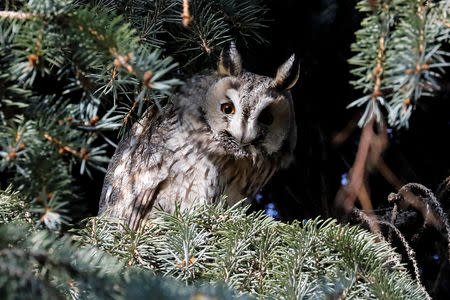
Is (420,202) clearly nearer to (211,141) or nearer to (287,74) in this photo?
(287,74)

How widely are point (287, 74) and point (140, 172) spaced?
59 centimetres

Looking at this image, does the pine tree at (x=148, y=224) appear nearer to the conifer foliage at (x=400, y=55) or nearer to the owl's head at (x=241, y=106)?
the conifer foliage at (x=400, y=55)

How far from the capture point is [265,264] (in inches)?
48.1

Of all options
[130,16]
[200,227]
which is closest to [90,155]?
[200,227]

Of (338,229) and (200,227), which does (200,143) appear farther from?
(338,229)

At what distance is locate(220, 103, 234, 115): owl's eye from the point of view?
1820 mm

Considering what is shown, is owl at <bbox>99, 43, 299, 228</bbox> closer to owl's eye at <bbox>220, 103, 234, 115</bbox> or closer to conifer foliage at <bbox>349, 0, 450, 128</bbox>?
owl's eye at <bbox>220, 103, 234, 115</bbox>

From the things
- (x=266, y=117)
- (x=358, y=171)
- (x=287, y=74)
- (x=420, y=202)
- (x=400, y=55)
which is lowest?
(x=420, y=202)

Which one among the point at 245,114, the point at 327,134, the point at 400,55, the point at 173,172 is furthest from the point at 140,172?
the point at 400,55

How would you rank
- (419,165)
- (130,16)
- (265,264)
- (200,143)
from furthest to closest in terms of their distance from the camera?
1. (419,165)
2. (200,143)
3. (130,16)
4. (265,264)

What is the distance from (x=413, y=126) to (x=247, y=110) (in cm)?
91

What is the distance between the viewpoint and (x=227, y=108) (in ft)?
5.98

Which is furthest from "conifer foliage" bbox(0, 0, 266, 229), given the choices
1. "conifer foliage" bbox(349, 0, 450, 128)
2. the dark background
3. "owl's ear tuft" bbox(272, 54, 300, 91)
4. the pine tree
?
the dark background

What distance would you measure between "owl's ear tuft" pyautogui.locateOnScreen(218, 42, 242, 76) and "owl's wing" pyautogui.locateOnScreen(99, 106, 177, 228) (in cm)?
23
